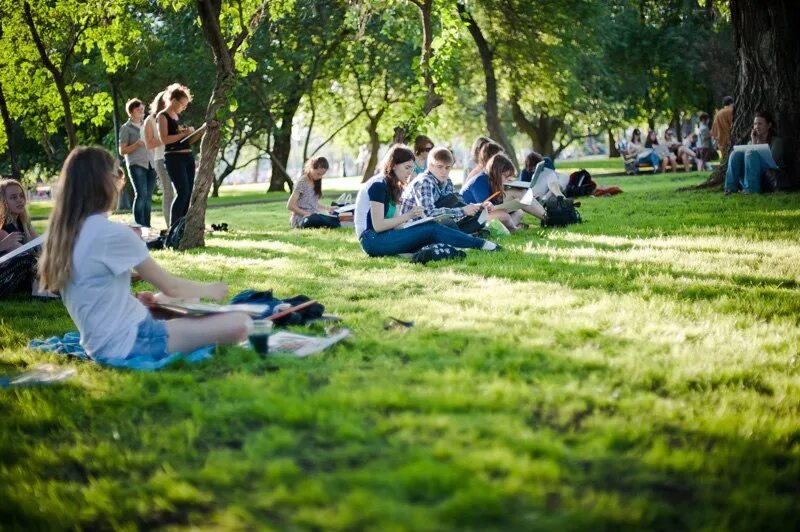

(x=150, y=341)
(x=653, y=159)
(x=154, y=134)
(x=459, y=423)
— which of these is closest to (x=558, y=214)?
(x=154, y=134)

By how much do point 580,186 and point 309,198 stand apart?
666 centimetres

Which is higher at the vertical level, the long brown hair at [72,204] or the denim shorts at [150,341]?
the long brown hair at [72,204]

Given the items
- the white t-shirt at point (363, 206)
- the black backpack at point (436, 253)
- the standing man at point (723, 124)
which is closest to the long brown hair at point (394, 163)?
the white t-shirt at point (363, 206)

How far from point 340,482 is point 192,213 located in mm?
8312

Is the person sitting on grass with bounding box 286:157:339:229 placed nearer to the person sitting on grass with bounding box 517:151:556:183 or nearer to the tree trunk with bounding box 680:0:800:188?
the person sitting on grass with bounding box 517:151:556:183

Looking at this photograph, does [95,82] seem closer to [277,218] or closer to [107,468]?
[277,218]

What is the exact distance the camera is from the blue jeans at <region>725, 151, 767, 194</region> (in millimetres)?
13109

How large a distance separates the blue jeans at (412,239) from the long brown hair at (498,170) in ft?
6.27

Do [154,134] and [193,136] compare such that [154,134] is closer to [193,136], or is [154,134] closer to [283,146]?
[193,136]

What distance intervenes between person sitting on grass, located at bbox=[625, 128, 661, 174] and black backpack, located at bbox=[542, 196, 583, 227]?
597 inches

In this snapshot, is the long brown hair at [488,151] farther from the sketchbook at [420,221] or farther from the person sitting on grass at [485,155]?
the sketchbook at [420,221]

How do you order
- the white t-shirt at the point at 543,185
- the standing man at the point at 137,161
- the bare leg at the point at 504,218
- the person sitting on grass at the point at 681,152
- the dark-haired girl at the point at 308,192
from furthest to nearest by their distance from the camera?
1. the person sitting on grass at the point at 681,152
2. the dark-haired girl at the point at 308,192
3. the white t-shirt at the point at 543,185
4. the standing man at the point at 137,161
5. the bare leg at the point at 504,218

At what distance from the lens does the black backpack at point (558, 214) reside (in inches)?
431

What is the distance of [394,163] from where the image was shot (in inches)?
328
